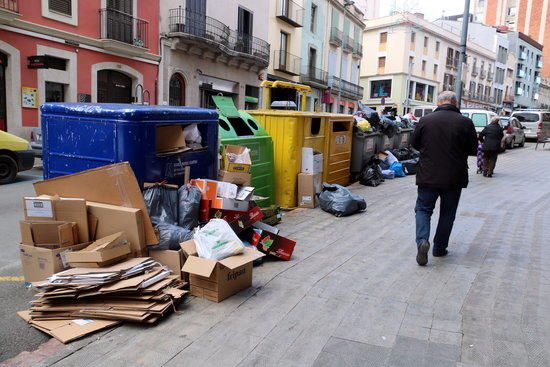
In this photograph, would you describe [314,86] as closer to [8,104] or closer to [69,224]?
[8,104]

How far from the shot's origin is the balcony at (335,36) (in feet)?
117

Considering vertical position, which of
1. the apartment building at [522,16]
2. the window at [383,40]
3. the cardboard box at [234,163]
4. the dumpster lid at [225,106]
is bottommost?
the cardboard box at [234,163]

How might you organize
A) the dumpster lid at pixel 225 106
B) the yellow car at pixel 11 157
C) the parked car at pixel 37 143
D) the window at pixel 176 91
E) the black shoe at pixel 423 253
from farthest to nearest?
1. the window at pixel 176 91
2. the parked car at pixel 37 143
3. the yellow car at pixel 11 157
4. the dumpster lid at pixel 225 106
5. the black shoe at pixel 423 253

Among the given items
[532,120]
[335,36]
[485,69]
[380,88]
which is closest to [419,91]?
[380,88]

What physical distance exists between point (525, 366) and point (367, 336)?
Result: 3.03 feet

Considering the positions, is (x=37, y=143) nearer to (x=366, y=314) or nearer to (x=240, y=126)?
(x=240, y=126)

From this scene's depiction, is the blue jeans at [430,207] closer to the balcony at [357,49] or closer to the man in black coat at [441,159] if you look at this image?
the man in black coat at [441,159]

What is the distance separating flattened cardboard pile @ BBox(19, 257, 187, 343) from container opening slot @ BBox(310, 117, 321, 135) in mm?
5025

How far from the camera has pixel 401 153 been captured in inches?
508

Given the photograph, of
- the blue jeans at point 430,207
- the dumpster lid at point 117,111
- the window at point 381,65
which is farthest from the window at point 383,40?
the dumpster lid at point 117,111

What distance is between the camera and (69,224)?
369 cm

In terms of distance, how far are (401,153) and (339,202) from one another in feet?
21.6

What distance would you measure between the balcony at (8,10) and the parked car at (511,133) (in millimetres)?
18367

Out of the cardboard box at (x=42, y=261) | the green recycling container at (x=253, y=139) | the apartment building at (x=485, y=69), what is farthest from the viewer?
the apartment building at (x=485, y=69)
